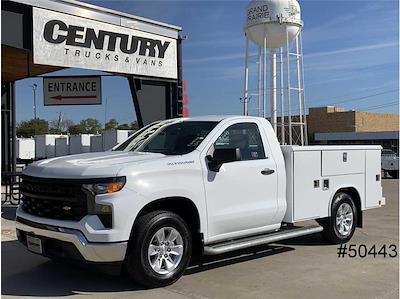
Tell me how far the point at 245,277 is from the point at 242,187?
1107mm

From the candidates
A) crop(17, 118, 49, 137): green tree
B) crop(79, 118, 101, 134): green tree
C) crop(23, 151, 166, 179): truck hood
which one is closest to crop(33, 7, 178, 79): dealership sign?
crop(23, 151, 166, 179): truck hood

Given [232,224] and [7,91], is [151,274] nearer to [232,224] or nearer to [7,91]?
[232,224]

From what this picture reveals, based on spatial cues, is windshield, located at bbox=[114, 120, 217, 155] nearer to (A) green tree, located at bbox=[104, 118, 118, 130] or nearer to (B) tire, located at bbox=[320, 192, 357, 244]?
(B) tire, located at bbox=[320, 192, 357, 244]

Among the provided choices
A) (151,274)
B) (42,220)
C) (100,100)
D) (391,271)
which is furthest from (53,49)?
(391,271)

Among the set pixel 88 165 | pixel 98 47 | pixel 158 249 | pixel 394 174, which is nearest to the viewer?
pixel 88 165

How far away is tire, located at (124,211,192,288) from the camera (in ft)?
18.0

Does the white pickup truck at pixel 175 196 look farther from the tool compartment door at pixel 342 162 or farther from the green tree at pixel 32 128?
the green tree at pixel 32 128

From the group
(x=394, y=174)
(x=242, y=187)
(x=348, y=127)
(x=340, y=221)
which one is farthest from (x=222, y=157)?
(x=348, y=127)

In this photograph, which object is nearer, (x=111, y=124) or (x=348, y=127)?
(x=348, y=127)

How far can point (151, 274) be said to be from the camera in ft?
18.3

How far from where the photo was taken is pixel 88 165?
5.61 metres

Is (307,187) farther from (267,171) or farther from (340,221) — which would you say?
(340,221)

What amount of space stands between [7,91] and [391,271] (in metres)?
13.1

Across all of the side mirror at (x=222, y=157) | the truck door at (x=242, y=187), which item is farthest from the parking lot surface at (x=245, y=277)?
the side mirror at (x=222, y=157)
